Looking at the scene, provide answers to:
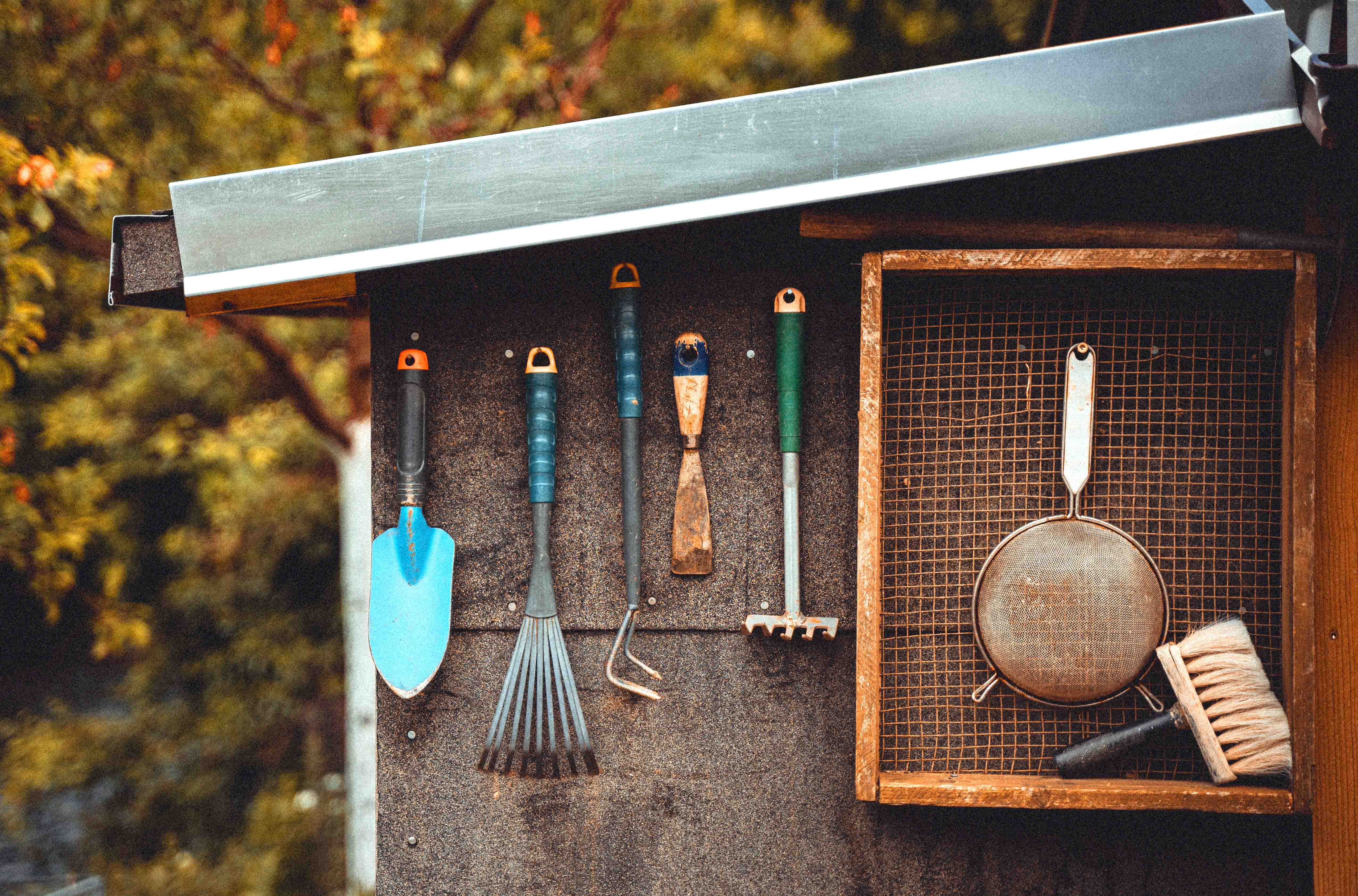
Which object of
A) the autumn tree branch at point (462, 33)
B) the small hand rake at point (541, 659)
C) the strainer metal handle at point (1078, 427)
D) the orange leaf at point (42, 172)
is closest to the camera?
the strainer metal handle at point (1078, 427)

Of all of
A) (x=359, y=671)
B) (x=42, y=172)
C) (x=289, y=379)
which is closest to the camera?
(x=42, y=172)

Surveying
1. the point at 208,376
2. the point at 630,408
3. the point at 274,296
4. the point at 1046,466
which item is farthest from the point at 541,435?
the point at 208,376

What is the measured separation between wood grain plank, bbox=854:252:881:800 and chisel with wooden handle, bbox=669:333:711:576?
0.29 meters

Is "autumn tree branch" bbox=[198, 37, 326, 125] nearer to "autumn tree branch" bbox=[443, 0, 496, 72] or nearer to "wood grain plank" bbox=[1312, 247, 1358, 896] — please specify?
"autumn tree branch" bbox=[443, 0, 496, 72]

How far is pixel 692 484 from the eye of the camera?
1.65m

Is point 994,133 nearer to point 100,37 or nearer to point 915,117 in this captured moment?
point 915,117

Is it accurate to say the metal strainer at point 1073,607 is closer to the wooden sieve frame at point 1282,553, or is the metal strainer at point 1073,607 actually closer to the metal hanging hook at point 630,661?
the wooden sieve frame at point 1282,553

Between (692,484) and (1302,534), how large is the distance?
3.12 feet

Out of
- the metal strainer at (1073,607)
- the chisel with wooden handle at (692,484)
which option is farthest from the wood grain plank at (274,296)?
the metal strainer at (1073,607)

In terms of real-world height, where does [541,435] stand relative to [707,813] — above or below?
above

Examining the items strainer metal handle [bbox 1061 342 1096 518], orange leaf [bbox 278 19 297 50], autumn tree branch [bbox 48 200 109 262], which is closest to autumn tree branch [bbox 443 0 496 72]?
orange leaf [bbox 278 19 297 50]

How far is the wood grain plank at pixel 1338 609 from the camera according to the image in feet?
4.58

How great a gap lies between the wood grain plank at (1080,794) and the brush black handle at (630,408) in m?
0.54

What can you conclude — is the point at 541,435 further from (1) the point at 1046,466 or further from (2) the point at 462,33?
(2) the point at 462,33
